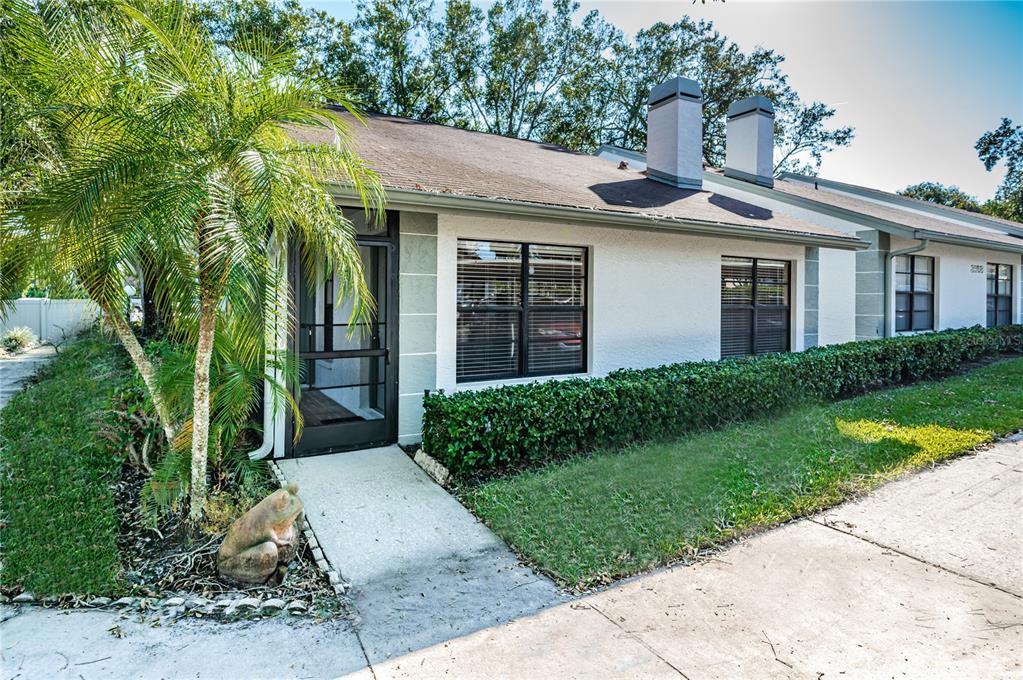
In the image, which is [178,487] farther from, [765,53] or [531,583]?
[765,53]

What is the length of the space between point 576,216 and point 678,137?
19.3ft

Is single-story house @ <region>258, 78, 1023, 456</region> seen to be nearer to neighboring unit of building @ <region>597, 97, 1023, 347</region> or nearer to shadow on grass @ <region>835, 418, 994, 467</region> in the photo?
neighboring unit of building @ <region>597, 97, 1023, 347</region>

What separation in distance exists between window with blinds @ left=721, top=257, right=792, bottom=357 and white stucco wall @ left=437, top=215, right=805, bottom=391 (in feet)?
0.95

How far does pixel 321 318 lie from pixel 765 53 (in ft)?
86.7

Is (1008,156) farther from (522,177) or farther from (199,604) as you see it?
(199,604)

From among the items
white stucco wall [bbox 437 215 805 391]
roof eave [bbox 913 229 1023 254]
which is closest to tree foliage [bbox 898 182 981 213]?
roof eave [bbox 913 229 1023 254]

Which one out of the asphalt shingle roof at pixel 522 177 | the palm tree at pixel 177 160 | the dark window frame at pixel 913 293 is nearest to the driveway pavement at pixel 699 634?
the palm tree at pixel 177 160

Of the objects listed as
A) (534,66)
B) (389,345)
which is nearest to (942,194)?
(534,66)

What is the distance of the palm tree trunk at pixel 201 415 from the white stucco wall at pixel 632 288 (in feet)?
8.98

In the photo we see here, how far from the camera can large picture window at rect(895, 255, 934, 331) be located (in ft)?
41.5

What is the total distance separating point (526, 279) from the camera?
7105 mm

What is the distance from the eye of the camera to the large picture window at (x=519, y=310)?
Result: 6730mm

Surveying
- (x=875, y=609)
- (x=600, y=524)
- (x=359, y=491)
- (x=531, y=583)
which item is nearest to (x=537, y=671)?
(x=531, y=583)

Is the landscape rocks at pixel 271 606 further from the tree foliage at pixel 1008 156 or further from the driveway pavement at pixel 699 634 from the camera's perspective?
the tree foliage at pixel 1008 156
